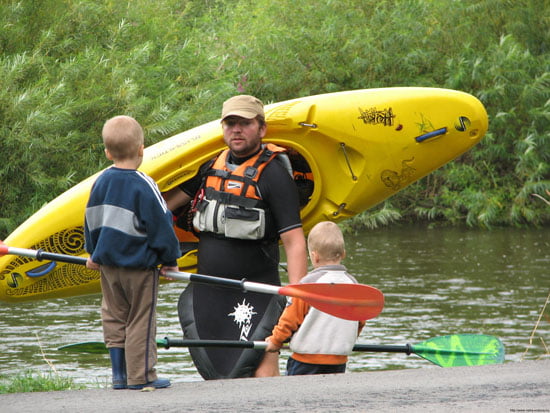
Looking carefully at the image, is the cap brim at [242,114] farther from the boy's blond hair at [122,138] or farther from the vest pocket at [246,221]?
the boy's blond hair at [122,138]

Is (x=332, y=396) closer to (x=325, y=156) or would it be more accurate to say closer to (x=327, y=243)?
(x=327, y=243)

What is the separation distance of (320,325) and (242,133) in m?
0.84

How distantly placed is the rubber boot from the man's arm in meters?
0.80

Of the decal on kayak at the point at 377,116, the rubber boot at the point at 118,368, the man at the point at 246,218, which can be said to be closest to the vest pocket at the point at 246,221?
the man at the point at 246,218

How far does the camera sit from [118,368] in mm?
3428

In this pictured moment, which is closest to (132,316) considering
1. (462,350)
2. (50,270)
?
(50,270)

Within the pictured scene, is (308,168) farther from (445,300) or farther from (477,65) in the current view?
(477,65)

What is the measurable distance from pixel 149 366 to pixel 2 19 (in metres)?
10.2

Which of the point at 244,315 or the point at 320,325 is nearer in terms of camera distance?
the point at 320,325

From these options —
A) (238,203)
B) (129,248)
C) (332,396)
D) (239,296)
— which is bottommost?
(332,396)

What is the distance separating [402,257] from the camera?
14.4 meters

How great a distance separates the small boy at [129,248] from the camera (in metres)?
3.34

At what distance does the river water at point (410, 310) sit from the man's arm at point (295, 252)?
5.57 ft

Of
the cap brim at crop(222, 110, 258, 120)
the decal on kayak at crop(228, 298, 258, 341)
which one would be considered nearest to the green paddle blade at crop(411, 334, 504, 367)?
the decal on kayak at crop(228, 298, 258, 341)
